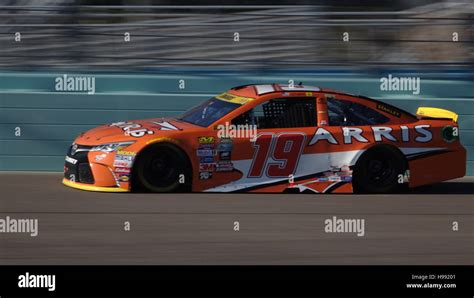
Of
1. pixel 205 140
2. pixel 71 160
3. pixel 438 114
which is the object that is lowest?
pixel 71 160

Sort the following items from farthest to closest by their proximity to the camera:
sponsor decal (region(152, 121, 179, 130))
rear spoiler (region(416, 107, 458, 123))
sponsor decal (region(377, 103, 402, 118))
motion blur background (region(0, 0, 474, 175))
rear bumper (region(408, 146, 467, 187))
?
motion blur background (region(0, 0, 474, 175)), rear spoiler (region(416, 107, 458, 123)), sponsor decal (region(377, 103, 402, 118)), rear bumper (region(408, 146, 467, 187)), sponsor decal (region(152, 121, 179, 130))

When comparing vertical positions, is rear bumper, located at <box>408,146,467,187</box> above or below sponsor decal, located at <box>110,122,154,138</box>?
below

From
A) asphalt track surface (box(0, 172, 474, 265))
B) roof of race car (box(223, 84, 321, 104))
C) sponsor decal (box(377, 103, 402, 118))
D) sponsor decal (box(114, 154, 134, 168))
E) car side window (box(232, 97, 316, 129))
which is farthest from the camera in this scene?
sponsor decal (box(377, 103, 402, 118))

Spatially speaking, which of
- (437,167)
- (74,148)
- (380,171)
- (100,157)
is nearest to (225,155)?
(100,157)

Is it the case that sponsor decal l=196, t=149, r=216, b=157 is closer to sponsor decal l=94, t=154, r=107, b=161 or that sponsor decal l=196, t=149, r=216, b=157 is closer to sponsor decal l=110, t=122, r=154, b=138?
sponsor decal l=110, t=122, r=154, b=138

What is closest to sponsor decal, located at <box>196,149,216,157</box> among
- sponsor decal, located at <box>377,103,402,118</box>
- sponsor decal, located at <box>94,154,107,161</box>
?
sponsor decal, located at <box>94,154,107,161</box>

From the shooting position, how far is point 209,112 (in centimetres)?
1196

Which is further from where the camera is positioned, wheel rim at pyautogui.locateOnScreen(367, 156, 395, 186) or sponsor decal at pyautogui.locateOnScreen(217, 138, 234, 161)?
wheel rim at pyautogui.locateOnScreen(367, 156, 395, 186)

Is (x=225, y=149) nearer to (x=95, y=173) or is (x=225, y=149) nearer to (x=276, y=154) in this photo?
(x=276, y=154)

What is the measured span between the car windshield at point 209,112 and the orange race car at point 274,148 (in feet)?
0.07

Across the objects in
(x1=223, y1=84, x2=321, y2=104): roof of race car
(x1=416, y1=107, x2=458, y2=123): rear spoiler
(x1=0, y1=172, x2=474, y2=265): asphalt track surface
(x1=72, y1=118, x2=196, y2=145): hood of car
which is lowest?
(x1=0, y1=172, x2=474, y2=265): asphalt track surface

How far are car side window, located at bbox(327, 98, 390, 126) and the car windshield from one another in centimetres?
121

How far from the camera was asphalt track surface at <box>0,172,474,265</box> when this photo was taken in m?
8.12

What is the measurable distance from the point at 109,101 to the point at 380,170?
4.47 m
